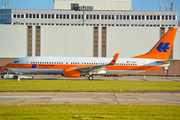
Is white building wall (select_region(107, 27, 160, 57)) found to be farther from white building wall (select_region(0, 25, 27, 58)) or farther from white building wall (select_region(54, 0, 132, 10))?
white building wall (select_region(54, 0, 132, 10))

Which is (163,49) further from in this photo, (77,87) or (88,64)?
(77,87)

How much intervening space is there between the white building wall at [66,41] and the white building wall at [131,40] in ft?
19.4

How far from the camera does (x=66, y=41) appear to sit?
68.3 m

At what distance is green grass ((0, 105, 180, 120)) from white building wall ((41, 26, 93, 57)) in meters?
52.8

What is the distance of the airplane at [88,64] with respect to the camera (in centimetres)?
4422

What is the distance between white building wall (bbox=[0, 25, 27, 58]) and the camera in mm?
67688

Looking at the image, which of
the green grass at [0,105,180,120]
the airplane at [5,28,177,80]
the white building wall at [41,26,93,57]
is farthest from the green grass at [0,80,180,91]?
the white building wall at [41,26,93,57]

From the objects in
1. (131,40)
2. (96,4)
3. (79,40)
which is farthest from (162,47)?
(96,4)

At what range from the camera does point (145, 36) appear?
6925cm

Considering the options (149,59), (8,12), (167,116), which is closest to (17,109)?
(167,116)

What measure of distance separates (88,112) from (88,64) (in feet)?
103

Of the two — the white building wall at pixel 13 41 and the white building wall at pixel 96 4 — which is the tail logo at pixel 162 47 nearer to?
the white building wall at pixel 13 41

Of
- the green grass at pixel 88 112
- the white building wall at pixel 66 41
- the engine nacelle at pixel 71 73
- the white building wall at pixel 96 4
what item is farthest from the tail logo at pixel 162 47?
the white building wall at pixel 96 4

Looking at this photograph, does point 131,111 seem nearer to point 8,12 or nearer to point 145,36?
point 145,36
